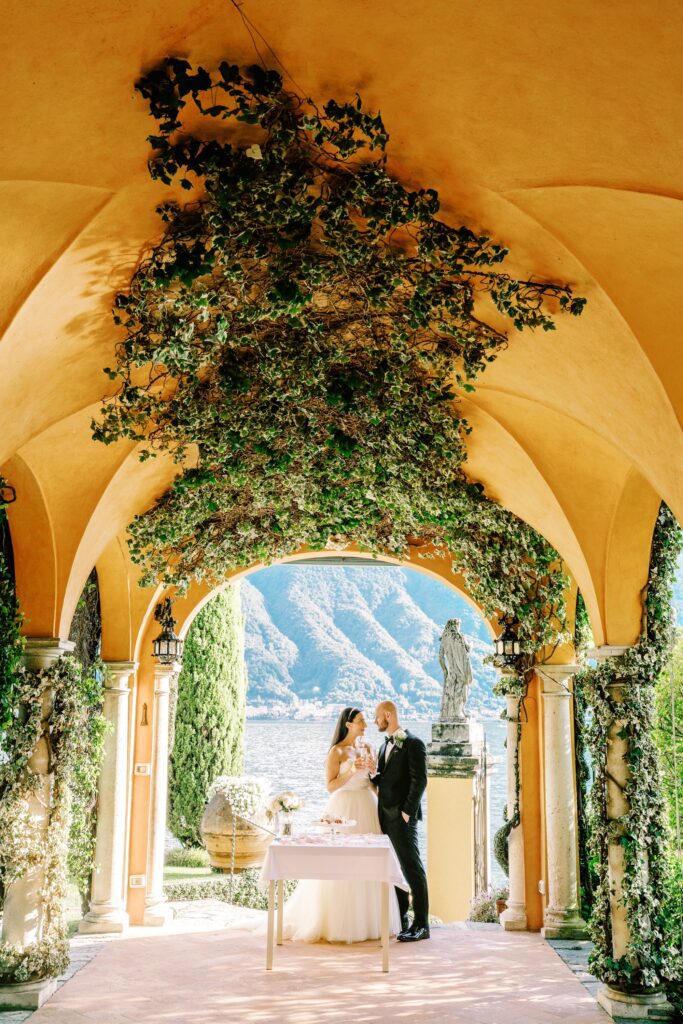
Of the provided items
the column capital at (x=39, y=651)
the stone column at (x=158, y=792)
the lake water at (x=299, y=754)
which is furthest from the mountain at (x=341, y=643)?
the column capital at (x=39, y=651)

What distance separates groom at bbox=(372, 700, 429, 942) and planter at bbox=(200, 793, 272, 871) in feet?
16.1

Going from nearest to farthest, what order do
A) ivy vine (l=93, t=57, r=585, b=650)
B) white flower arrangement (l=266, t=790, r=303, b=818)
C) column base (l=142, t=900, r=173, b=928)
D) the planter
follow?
ivy vine (l=93, t=57, r=585, b=650), white flower arrangement (l=266, t=790, r=303, b=818), column base (l=142, t=900, r=173, b=928), the planter

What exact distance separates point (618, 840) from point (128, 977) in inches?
164

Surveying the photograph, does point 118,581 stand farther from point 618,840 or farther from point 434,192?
point 434,192

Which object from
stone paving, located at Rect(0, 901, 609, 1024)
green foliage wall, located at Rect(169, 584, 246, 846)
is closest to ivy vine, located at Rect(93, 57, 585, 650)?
stone paving, located at Rect(0, 901, 609, 1024)

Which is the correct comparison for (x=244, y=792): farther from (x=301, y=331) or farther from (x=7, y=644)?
(x=301, y=331)

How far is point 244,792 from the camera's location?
13789 mm

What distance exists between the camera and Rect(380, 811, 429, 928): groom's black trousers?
887cm

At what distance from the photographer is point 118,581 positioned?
10.1 m

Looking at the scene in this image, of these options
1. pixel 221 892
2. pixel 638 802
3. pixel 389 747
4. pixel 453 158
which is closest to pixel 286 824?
pixel 389 747

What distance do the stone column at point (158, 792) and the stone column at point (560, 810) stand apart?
416 centimetres

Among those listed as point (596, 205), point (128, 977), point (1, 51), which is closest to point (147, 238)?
point (1, 51)

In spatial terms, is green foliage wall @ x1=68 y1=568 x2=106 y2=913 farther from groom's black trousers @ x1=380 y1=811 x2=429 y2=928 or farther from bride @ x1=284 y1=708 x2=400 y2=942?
groom's black trousers @ x1=380 y1=811 x2=429 y2=928

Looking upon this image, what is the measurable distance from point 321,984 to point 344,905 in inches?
55.9
